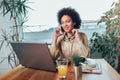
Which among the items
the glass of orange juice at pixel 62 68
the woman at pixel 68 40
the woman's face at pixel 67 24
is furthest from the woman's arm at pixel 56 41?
the glass of orange juice at pixel 62 68

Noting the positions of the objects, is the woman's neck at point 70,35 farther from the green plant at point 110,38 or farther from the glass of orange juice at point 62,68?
the green plant at point 110,38

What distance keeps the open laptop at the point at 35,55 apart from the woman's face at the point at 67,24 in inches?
35.8

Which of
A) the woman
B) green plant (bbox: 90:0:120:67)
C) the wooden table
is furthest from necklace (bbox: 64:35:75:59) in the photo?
green plant (bbox: 90:0:120:67)

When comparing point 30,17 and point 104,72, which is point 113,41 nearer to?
point 30,17

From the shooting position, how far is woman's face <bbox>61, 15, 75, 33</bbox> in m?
2.61

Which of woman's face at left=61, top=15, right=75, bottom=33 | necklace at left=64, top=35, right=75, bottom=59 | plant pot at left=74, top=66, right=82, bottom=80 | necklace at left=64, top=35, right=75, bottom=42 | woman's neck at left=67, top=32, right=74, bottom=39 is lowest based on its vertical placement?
plant pot at left=74, top=66, right=82, bottom=80

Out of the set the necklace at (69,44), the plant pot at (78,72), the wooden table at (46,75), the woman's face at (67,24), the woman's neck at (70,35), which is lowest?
the wooden table at (46,75)

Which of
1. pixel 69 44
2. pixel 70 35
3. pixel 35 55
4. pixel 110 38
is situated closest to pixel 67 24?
pixel 70 35

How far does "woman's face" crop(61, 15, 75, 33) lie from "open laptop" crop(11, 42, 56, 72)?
908 mm

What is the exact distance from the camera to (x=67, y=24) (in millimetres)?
2619

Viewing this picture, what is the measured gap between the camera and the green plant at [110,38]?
3.51m

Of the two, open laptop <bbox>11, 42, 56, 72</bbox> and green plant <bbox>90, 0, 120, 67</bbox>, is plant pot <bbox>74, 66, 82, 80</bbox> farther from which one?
green plant <bbox>90, 0, 120, 67</bbox>

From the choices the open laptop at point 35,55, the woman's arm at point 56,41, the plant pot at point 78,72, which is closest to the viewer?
the plant pot at point 78,72

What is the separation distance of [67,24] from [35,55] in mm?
1034
